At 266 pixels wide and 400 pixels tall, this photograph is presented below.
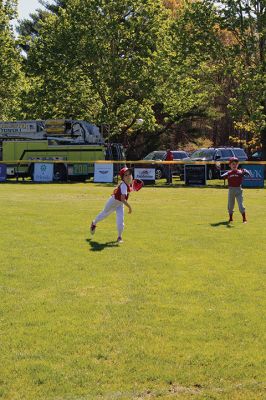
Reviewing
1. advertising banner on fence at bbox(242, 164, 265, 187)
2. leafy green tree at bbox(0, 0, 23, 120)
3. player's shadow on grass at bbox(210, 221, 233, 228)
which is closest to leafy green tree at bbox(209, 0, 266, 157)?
advertising banner on fence at bbox(242, 164, 265, 187)

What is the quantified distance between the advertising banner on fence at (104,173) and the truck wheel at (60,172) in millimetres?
1967

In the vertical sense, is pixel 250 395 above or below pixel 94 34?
below

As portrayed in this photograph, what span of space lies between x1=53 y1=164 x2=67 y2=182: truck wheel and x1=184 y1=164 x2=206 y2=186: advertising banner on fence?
720 centimetres

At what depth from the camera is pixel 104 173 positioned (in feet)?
106

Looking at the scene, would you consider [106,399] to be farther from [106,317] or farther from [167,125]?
[167,125]

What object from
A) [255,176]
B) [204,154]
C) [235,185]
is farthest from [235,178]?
[204,154]

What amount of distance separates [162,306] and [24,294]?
6.00 ft

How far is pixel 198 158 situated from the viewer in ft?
112

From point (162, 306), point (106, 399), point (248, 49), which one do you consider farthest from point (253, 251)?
point (248, 49)

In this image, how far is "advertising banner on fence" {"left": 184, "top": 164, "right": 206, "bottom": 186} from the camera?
3053 centimetres

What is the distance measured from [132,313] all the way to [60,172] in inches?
1076

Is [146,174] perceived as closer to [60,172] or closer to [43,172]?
[60,172]

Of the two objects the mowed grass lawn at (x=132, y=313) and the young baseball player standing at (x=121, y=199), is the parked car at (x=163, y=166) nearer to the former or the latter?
the mowed grass lawn at (x=132, y=313)

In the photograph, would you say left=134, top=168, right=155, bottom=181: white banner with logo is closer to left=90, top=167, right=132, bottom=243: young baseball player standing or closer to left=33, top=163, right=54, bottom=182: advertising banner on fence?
left=33, top=163, right=54, bottom=182: advertising banner on fence
